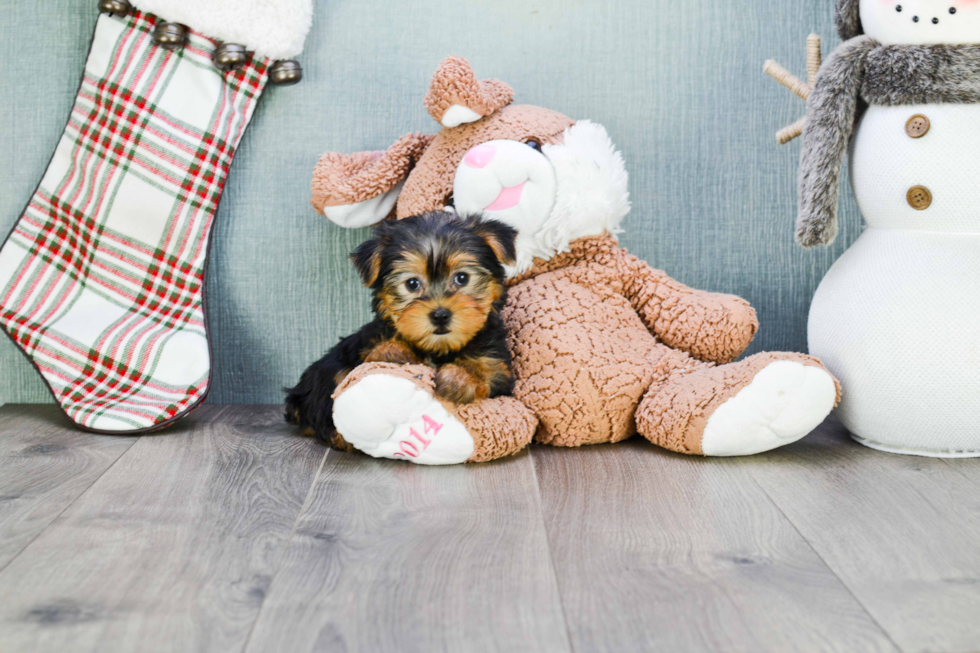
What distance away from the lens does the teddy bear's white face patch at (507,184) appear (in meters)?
1.79

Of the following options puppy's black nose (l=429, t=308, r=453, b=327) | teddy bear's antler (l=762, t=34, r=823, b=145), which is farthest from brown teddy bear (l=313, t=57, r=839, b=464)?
teddy bear's antler (l=762, t=34, r=823, b=145)

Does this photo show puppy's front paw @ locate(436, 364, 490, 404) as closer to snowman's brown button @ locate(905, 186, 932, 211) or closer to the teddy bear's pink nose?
the teddy bear's pink nose

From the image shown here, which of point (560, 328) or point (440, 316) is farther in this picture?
point (560, 328)

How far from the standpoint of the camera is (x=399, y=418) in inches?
64.2

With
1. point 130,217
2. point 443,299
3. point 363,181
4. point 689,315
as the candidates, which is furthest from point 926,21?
point 130,217

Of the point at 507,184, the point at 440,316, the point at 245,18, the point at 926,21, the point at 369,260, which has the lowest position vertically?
the point at 440,316

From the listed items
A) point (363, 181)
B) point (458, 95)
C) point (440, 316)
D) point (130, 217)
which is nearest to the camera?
point (440, 316)

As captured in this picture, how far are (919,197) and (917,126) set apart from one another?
14 centimetres

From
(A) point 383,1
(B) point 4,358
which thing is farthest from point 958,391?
(B) point 4,358

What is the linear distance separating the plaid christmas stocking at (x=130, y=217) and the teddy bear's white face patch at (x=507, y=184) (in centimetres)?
67

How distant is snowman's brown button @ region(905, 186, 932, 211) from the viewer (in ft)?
5.47

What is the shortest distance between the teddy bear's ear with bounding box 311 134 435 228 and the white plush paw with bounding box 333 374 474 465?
0.55 meters

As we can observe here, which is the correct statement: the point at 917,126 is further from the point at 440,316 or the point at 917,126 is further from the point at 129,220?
the point at 129,220

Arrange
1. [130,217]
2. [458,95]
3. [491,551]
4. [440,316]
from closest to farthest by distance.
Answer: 1. [491,551]
2. [440,316]
3. [458,95]
4. [130,217]
